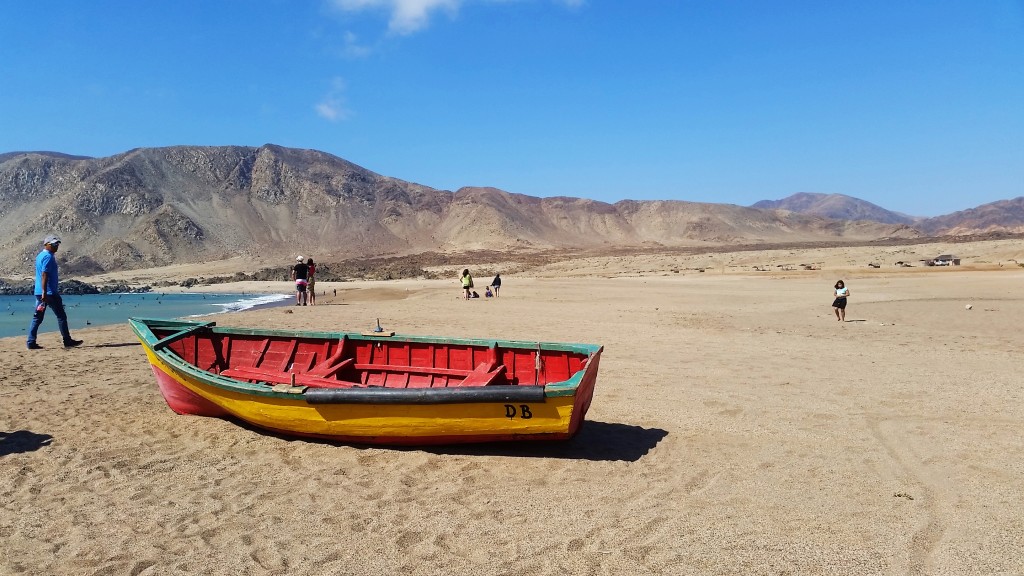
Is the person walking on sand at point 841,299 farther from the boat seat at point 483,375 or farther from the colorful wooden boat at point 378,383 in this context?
the boat seat at point 483,375

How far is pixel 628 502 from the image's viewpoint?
4.89m

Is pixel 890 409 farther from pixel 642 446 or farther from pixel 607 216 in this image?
pixel 607 216

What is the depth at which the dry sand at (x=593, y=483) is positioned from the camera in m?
4.03

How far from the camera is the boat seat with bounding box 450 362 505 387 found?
278 inches

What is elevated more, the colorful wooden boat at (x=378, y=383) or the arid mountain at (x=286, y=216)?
the arid mountain at (x=286, y=216)

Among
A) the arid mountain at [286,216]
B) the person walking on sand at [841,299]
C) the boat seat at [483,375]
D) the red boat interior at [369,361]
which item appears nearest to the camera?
the boat seat at [483,375]

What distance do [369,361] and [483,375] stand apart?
211cm

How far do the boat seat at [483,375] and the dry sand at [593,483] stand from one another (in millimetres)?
1160

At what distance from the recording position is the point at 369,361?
28.0ft

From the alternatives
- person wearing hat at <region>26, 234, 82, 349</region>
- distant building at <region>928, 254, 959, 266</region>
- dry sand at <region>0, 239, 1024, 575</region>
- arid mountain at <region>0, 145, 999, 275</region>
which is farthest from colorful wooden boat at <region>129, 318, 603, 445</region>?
arid mountain at <region>0, 145, 999, 275</region>

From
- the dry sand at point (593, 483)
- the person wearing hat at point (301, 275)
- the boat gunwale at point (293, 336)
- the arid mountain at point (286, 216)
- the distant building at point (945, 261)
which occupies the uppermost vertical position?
the arid mountain at point (286, 216)

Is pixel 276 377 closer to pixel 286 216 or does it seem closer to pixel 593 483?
pixel 593 483

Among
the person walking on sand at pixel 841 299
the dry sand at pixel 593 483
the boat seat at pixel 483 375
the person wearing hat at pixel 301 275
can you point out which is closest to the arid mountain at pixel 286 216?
the person wearing hat at pixel 301 275

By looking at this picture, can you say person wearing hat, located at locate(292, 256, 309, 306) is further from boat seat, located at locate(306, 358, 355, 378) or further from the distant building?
the distant building
